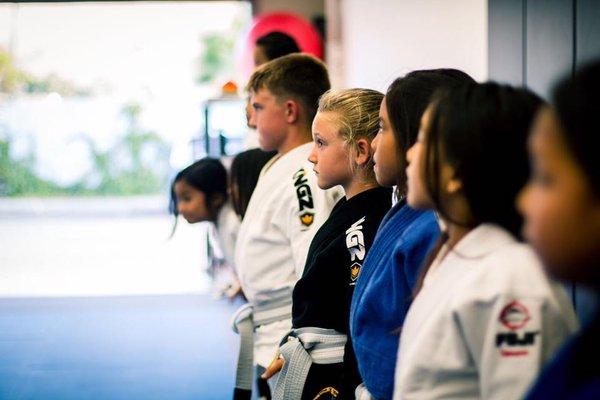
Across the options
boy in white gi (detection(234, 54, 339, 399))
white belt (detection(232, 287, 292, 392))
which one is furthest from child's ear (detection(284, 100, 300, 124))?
white belt (detection(232, 287, 292, 392))

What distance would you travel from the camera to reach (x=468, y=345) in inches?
45.4

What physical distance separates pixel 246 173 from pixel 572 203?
2177 millimetres

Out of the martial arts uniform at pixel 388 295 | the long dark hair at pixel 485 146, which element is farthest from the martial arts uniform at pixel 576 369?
the martial arts uniform at pixel 388 295

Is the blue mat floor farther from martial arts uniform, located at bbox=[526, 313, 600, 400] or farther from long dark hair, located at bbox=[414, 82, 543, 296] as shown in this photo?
martial arts uniform, located at bbox=[526, 313, 600, 400]

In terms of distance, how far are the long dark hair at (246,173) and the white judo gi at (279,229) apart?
1.42ft

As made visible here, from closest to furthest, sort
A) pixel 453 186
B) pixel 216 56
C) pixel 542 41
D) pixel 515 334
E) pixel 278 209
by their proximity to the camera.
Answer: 1. pixel 515 334
2. pixel 453 186
3. pixel 542 41
4. pixel 278 209
5. pixel 216 56

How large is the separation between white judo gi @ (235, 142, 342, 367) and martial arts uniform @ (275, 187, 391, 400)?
0.25 meters

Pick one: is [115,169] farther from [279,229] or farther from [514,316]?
[514,316]

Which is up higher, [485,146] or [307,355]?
[485,146]

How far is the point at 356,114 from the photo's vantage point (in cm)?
198

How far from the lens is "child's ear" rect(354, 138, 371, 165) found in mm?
1970

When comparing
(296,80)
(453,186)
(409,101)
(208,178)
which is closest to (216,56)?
(208,178)

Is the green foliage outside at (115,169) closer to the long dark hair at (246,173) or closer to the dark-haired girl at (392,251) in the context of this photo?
the long dark hair at (246,173)

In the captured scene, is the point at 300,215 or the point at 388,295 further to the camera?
the point at 300,215
